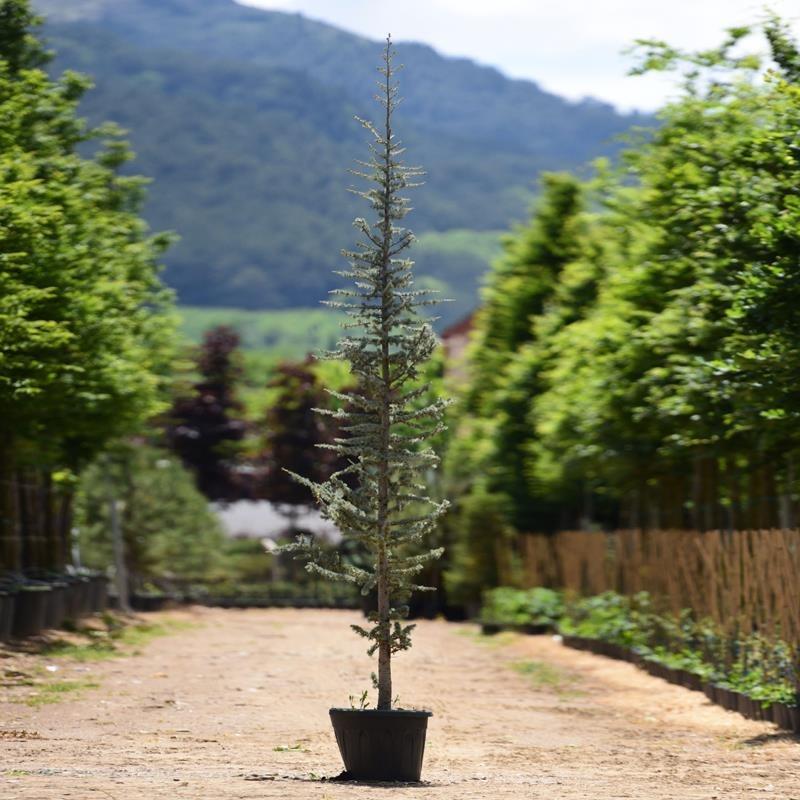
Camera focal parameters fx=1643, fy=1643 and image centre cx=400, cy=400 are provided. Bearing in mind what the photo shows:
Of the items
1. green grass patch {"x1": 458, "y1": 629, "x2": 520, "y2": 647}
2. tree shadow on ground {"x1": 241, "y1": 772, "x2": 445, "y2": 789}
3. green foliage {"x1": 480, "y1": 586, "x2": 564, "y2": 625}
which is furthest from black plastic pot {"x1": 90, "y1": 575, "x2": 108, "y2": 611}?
tree shadow on ground {"x1": 241, "y1": 772, "x2": 445, "y2": 789}

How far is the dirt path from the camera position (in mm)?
11984

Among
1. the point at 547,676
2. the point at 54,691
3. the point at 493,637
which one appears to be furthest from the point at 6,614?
the point at 493,637

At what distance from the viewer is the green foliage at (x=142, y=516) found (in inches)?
1981

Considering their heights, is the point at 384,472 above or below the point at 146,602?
above

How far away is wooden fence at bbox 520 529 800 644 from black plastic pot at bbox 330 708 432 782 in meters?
7.35

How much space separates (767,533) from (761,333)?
2430mm

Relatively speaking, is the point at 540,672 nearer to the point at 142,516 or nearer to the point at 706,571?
the point at 706,571

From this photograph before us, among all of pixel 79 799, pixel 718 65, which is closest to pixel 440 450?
pixel 718 65

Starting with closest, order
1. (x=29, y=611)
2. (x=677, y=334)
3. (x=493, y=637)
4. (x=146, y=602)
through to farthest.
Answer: (x=677, y=334), (x=29, y=611), (x=493, y=637), (x=146, y=602)

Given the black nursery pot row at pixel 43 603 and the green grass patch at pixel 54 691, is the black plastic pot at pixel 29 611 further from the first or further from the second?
the green grass patch at pixel 54 691

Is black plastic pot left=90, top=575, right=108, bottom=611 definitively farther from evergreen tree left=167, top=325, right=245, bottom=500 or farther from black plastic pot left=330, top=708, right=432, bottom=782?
evergreen tree left=167, top=325, right=245, bottom=500

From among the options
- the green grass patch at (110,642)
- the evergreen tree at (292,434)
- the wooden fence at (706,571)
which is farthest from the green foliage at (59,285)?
the evergreen tree at (292,434)

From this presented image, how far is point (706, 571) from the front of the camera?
2364 cm

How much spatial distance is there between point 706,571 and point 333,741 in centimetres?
932
